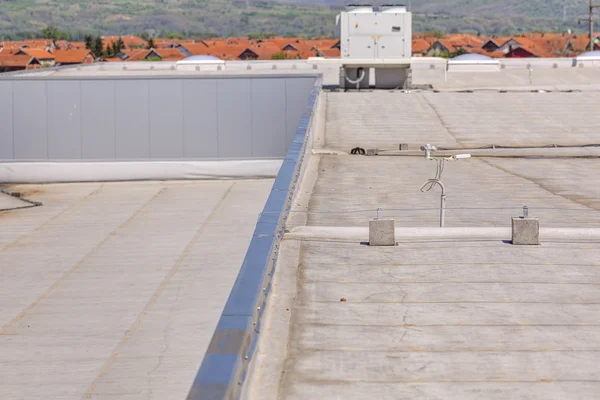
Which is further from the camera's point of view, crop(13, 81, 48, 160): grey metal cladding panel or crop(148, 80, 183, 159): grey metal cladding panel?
crop(148, 80, 183, 159): grey metal cladding panel

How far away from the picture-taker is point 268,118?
32688 millimetres

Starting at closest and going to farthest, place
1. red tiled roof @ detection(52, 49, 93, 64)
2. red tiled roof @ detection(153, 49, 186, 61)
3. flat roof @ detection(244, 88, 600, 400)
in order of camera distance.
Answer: flat roof @ detection(244, 88, 600, 400), red tiled roof @ detection(153, 49, 186, 61), red tiled roof @ detection(52, 49, 93, 64)

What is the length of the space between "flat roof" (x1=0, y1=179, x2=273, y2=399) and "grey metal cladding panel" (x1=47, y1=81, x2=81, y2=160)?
2.34 meters

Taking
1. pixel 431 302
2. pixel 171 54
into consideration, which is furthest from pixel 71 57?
pixel 431 302

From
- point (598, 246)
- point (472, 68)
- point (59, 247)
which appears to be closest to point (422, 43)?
point (472, 68)

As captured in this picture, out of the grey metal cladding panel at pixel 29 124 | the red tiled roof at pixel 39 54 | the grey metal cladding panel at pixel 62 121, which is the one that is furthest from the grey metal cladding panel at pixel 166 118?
the red tiled roof at pixel 39 54

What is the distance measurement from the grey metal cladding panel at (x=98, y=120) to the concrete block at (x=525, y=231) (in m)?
23.1

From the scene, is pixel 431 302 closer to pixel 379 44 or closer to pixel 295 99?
pixel 295 99

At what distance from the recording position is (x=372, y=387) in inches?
266

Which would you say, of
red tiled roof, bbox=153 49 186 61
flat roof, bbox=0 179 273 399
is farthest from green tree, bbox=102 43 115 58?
flat roof, bbox=0 179 273 399

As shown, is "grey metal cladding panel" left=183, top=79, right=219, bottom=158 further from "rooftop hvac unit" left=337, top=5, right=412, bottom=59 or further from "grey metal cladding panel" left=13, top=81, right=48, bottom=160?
"rooftop hvac unit" left=337, top=5, right=412, bottom=59

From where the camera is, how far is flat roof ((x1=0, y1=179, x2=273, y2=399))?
12.9 metres

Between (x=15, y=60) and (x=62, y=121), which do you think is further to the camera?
(x=15, y=60)

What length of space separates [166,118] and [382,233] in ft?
74.7
